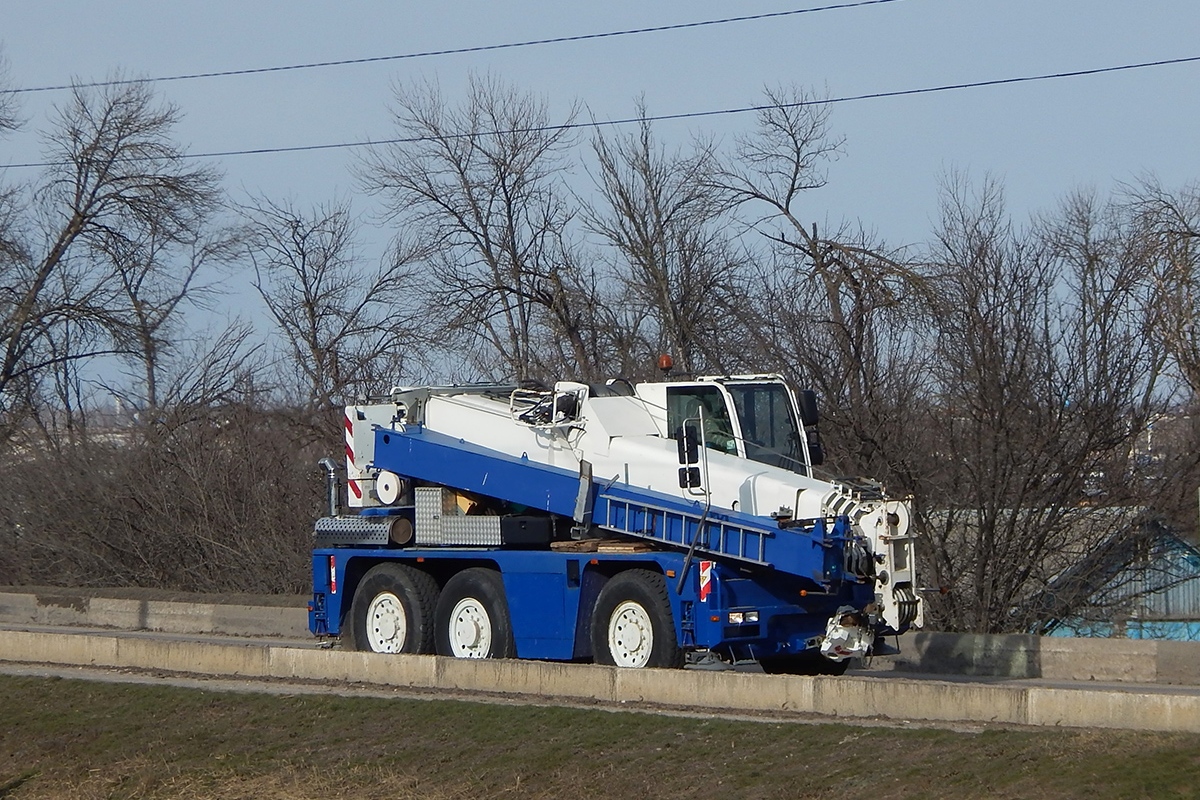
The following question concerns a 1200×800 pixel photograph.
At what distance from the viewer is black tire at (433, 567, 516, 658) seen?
17.1 metres

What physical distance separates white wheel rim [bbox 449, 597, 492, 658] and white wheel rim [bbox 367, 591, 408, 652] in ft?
2.48

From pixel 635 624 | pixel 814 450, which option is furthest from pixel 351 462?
pixel 814 450

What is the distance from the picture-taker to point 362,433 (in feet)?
62.7

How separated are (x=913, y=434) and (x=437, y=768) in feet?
42.4

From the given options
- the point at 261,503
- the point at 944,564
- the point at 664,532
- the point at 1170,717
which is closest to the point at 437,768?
the point at 664,532

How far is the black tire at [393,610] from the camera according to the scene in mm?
17891

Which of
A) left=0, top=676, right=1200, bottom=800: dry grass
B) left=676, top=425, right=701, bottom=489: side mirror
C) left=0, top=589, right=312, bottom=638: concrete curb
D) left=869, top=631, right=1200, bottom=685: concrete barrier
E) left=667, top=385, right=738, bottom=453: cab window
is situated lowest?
left=0, top=676, right=1200, bottom=800: dry grass

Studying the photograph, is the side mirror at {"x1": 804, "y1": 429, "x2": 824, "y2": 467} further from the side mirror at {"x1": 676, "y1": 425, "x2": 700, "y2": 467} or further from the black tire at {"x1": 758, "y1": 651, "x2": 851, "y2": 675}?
the black tire at {"x1": 758, "y1": 651, "x2": 851, "y2": 675}

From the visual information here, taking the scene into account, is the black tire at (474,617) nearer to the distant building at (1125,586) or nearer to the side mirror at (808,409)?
the side mirror at (808,409)

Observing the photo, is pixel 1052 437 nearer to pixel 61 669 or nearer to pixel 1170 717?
pixel 1170 717

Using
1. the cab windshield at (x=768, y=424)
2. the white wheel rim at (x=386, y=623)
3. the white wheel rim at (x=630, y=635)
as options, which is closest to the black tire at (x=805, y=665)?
the white wheel rim at (x=630, y=635)

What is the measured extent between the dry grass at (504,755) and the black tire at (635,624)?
6.95 ft

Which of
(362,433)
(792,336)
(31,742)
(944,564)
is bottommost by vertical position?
(31,742)

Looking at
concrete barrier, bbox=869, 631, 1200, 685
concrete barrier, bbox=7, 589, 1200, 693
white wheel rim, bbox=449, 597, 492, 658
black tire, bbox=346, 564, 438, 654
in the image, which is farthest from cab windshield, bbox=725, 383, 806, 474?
black tire, bbox=346, 564, 438, 654
